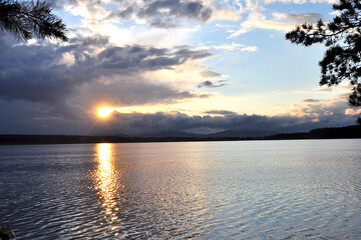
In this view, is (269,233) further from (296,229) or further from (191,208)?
(191,208)

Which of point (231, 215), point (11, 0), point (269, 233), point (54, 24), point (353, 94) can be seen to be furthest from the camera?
point (231, 215)

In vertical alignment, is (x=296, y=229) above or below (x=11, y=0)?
below

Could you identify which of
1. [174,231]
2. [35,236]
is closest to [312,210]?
[174,231]

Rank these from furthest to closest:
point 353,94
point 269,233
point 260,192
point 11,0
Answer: point 260,192, point 353,94, point 269,233, point 11,0

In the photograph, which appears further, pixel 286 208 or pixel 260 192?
pixel 260 192

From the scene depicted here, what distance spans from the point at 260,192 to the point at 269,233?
41.5 ft

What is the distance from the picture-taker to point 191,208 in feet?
73.3

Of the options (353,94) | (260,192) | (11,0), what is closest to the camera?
(11,0)

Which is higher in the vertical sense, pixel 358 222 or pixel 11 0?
pixel 11 0

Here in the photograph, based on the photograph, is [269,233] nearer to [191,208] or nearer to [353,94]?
[191,208]

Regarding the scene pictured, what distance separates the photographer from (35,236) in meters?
16.0

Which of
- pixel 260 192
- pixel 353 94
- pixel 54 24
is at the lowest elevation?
pixel 260 192

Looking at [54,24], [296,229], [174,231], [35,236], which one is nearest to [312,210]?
[296,229]

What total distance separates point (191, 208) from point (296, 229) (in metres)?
8.11
